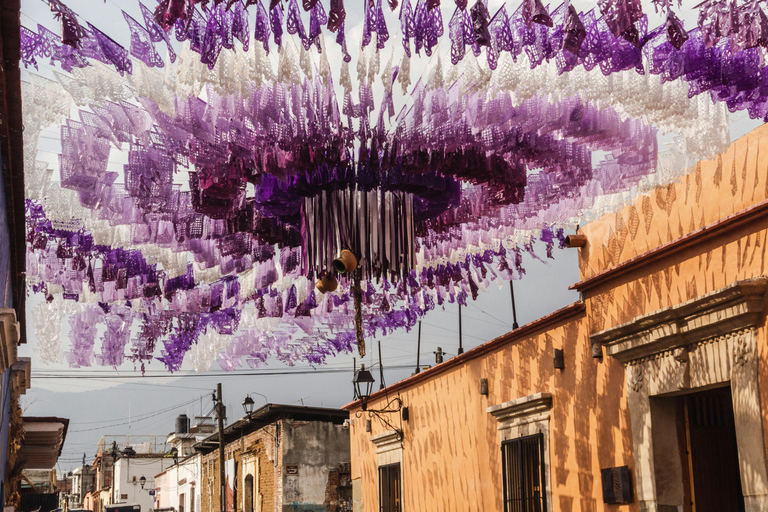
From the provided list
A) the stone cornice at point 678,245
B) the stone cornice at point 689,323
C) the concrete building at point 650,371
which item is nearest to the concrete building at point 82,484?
the concrete building at point 650,371

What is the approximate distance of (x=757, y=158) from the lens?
222 inches

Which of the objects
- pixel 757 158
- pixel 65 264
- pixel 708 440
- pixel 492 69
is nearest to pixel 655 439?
pixel 708 440

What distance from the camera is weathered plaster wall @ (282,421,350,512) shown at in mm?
19734

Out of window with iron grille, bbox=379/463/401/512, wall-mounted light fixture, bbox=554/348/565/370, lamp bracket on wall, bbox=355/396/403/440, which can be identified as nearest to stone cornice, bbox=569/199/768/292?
wall-mounted light fixture, bbox=554/348/565/370

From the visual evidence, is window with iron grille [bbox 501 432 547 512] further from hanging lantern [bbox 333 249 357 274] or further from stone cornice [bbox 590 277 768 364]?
hanging lantern [bbox 333 249 357 274]

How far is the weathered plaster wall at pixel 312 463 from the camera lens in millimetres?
19734

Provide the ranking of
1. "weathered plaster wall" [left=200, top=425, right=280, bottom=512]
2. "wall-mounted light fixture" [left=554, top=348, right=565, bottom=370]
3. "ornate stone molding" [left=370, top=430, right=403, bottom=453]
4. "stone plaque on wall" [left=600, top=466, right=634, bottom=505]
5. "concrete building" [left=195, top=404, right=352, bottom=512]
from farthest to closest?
"weathered plaster wall" [left=200, top=425, right=280, bottom=512], "concrete building" [left=195, top=404, right=352, bottom=512], "ornate stone molding" [left=370, top=430, right=403, bottom=453], "wall-mounted light fixture" [left=554, top=348, right=565, bottom=370], "stone plaque on wall" [left=600, top=466, right=634, bottom=505]

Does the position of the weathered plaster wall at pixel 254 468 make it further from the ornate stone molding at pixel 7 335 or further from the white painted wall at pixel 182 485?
the ornate stone molding at pixel 7 335

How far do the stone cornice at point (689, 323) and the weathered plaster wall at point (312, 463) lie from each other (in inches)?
549

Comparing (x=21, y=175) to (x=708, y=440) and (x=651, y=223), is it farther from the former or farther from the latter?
(x=708, y=440)

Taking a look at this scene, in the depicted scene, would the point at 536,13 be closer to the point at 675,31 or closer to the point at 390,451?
the point at 675,31

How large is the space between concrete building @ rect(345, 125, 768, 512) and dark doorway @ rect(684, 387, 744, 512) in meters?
0.01

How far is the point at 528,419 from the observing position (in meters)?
8.75

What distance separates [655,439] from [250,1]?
4720mm
